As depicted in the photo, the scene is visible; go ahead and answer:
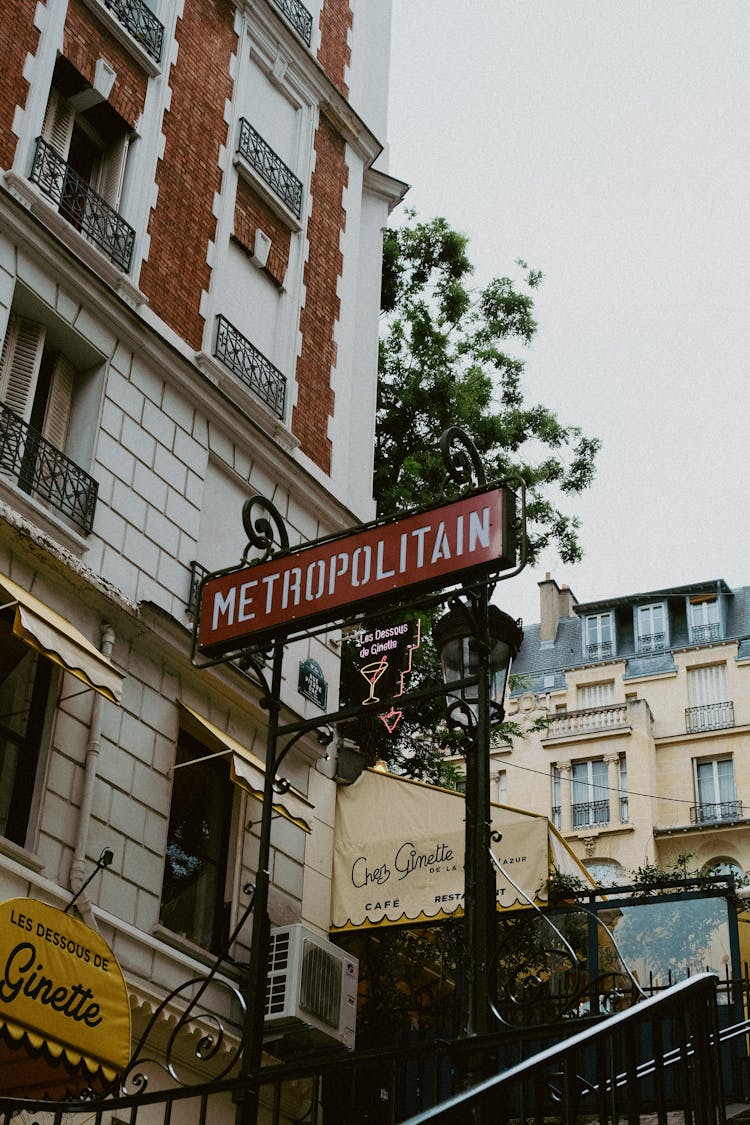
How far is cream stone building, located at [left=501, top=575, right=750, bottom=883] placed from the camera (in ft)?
124

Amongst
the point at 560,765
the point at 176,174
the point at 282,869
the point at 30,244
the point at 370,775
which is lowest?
the point at 282,869

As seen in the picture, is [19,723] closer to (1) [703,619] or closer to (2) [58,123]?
(2) [58,123]

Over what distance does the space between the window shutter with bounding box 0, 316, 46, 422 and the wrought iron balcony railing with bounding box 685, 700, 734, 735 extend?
30779mm

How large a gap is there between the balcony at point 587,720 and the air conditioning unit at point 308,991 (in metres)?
27.9

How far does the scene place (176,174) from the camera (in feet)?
48.4

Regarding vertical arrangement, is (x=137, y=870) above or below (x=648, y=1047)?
above

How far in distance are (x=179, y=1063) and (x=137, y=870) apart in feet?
5.34

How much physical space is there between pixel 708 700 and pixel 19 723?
1287 inches

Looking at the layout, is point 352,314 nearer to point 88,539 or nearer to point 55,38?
point 55,38

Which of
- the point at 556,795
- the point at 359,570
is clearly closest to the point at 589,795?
the point at 556,795

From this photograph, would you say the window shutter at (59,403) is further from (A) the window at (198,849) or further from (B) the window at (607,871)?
(B) the window at (607,871)

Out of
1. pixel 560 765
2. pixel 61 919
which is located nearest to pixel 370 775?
pixel 61 919

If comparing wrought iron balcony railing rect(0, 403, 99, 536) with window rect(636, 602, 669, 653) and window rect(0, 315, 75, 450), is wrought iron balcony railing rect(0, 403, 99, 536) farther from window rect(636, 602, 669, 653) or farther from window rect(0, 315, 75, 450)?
window rect(636, 602, 669, 653)

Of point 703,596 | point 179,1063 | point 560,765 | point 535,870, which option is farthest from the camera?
point 703,596
